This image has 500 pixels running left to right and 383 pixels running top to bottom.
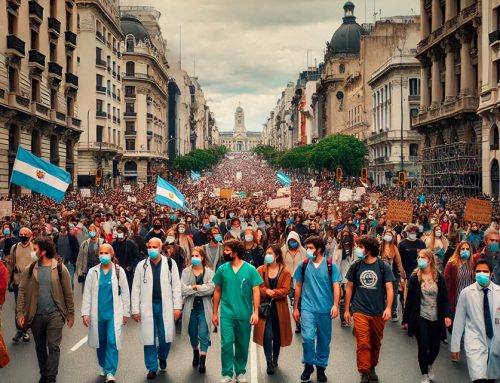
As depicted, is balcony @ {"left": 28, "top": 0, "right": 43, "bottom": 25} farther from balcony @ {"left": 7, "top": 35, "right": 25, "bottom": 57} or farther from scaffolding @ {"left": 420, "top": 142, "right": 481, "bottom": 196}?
scaffolding @ {"left": 420, "top": 142, "right": 481, "bottom": 196}

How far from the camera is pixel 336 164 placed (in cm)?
6975

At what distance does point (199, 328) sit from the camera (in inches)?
349

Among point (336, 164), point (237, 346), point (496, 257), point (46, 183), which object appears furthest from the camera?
point (336, 164)

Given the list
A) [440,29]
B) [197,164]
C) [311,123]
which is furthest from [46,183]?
[311,123]

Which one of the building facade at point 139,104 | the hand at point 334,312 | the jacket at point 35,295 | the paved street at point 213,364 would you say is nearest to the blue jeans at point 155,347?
the paved street at point 213,364

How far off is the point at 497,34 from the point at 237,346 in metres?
32.1

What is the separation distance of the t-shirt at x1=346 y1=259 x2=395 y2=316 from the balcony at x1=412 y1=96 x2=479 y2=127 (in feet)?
116

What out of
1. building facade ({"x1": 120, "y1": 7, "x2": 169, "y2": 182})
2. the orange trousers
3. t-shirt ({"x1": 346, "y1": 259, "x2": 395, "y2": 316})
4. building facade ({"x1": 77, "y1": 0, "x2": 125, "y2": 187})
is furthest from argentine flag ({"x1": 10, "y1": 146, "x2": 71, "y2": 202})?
building facade ({"x1": 120, "y1": 7, "x2": 169, "y2": 182})

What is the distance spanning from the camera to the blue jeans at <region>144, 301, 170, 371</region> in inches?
332

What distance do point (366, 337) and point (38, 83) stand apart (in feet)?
118

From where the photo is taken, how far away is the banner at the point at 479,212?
58.4 ft

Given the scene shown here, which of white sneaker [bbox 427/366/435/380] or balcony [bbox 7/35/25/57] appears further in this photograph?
balcony [bbox 7/35/25/57]

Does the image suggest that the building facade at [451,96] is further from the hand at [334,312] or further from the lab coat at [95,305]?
the lab coat at [95,305]

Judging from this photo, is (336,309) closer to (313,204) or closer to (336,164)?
(313,204)
